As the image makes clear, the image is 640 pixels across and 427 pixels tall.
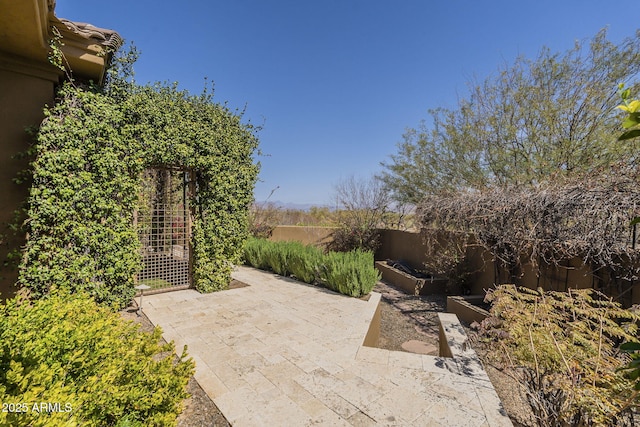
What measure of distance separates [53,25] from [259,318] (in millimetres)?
4594

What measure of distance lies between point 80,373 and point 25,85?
4.33 m

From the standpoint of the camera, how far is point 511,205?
4.74 m

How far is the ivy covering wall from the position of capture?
368 centimetres

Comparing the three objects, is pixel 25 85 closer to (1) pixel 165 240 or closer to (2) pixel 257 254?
(1) pixel 165 240

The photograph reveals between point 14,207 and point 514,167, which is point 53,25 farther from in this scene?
point 514,167

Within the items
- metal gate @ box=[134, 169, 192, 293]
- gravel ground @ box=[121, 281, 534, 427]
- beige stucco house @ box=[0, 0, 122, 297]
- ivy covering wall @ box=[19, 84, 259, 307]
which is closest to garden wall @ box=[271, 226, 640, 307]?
gravel ground @ box=[121, 281, 534, 427]

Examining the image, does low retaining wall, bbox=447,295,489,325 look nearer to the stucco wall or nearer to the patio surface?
the patio surface

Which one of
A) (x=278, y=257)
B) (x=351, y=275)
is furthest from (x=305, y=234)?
(x=351, y=275)

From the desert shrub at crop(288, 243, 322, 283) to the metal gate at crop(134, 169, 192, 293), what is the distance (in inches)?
97.5

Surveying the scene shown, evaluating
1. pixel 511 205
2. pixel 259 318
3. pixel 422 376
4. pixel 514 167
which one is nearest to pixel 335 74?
pixel 514 167

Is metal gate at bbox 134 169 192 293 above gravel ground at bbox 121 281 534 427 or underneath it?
above

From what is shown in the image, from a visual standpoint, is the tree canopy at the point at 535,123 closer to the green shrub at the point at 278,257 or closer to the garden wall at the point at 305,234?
the garden wall at the point at 305,234

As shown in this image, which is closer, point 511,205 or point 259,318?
point 259,318

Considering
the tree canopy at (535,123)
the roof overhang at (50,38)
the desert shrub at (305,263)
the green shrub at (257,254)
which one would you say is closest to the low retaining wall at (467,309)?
the tree canopy at (535,123)
